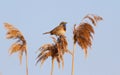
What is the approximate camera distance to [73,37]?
84.1ft

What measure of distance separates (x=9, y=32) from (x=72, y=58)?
4453mm

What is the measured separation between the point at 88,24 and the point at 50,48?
3.86 m

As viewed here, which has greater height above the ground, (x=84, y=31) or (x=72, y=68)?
(x=84, y=31)

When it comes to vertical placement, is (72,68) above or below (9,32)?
below

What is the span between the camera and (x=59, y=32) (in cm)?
2675

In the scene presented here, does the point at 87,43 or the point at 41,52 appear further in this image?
the point at 41,52

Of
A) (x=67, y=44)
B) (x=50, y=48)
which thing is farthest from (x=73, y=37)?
(x=50, y=48)

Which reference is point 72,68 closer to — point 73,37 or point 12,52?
point 73,37

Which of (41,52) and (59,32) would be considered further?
(41,52)

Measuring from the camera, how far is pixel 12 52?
28.9 meters

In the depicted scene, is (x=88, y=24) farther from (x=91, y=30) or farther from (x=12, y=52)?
(x=12, y=52)

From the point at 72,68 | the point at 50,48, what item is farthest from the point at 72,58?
the point at 50,48

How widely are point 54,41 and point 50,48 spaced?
4.92 ft

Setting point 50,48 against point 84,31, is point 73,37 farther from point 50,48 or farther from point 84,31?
point 50,48
